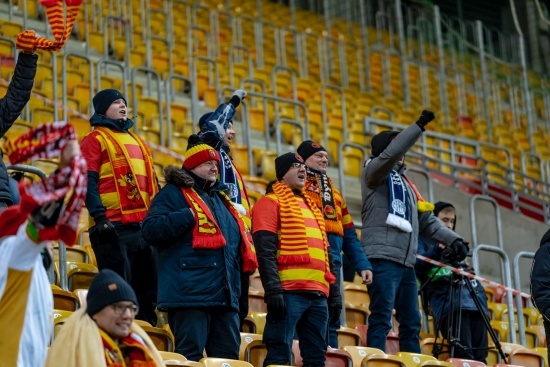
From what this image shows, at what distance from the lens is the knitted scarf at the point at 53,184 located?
5.27 meters

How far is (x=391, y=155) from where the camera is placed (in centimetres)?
883

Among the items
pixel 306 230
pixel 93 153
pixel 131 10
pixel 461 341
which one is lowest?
pixel 461 341

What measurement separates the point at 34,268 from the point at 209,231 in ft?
6.82

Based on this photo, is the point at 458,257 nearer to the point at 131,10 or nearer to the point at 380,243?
the point at 380,243

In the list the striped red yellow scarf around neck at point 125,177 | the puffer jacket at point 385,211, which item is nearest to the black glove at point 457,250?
the puffer jacket at point 385,211

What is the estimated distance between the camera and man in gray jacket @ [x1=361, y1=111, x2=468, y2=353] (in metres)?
8.74

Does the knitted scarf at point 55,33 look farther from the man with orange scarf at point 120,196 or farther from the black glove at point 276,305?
the black glove at point 276,305

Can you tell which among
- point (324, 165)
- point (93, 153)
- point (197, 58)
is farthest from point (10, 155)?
point (197, 58)

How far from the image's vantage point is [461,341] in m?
9.41

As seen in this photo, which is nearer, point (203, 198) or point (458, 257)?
point (203, 198)

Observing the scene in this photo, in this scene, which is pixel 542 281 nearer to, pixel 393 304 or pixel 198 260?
pixel 393 304

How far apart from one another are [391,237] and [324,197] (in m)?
0.58

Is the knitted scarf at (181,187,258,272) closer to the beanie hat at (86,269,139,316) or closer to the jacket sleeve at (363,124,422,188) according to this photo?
the jacket sleeve at (363,124,422,188)

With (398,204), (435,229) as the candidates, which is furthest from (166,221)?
(435,229)
